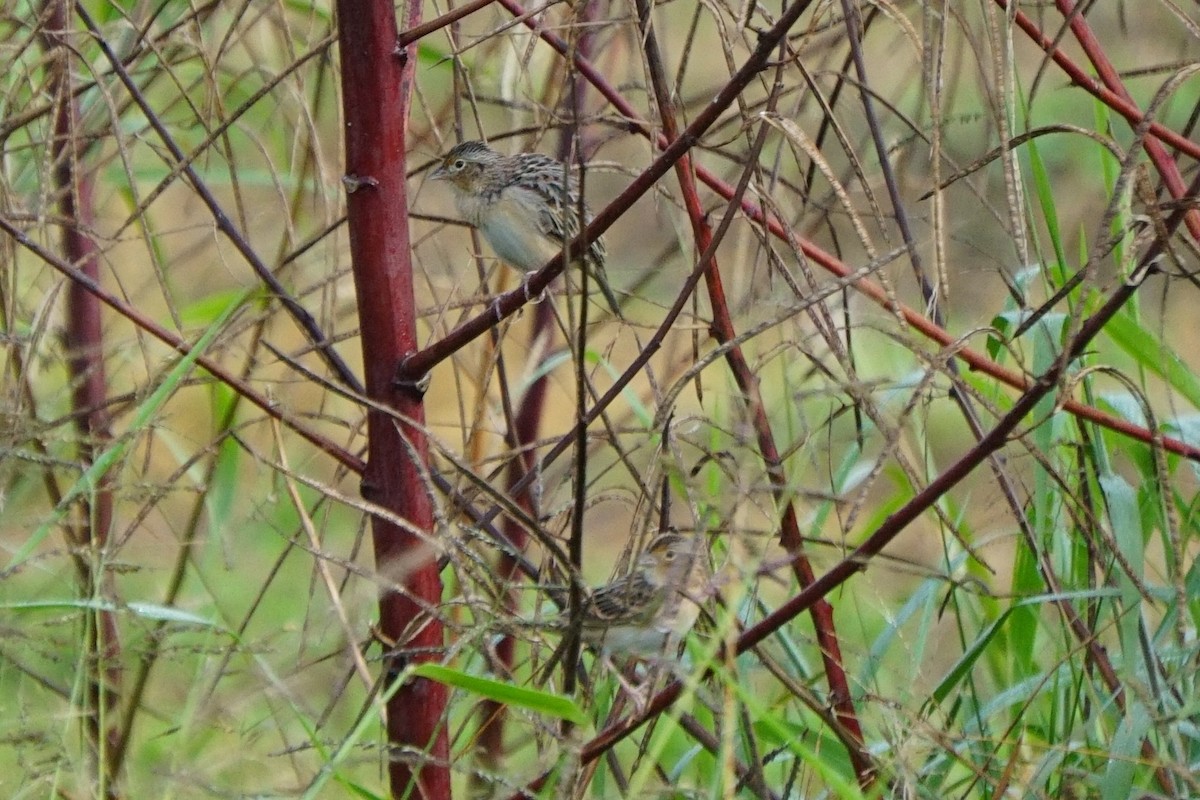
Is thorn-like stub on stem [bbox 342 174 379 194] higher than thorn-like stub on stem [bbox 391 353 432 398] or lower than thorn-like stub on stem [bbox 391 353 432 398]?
higher

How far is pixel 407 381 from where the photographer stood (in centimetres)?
195

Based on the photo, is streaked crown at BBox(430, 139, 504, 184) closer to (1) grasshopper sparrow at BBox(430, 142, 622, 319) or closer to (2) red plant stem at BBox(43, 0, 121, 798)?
(1) grasshopper sparrow at BBox(430, 142, 622, 319)

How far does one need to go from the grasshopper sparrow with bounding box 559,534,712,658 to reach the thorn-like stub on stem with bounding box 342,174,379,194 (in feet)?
2.12

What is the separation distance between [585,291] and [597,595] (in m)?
1.27

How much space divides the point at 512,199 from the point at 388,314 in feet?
6.88

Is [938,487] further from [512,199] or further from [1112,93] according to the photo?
[512,199]

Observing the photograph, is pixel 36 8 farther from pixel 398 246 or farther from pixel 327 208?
pixel 398 246

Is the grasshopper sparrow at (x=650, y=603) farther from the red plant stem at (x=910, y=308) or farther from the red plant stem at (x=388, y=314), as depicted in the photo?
the red plant stem at (x=910, y=308)

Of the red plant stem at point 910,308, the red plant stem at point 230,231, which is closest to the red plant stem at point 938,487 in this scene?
the red plant stem at point 910,308

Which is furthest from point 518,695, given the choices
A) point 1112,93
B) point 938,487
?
point 1112,93

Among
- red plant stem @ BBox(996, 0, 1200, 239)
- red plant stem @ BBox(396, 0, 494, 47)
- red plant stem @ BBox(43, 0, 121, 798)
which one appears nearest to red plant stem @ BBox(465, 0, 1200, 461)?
red plant stem @ BBox(996, 0, 1200, 239)

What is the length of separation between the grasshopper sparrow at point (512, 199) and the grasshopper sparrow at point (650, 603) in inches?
55.5

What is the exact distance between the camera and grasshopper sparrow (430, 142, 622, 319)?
3.85 metres

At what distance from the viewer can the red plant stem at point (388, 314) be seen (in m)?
1.94
